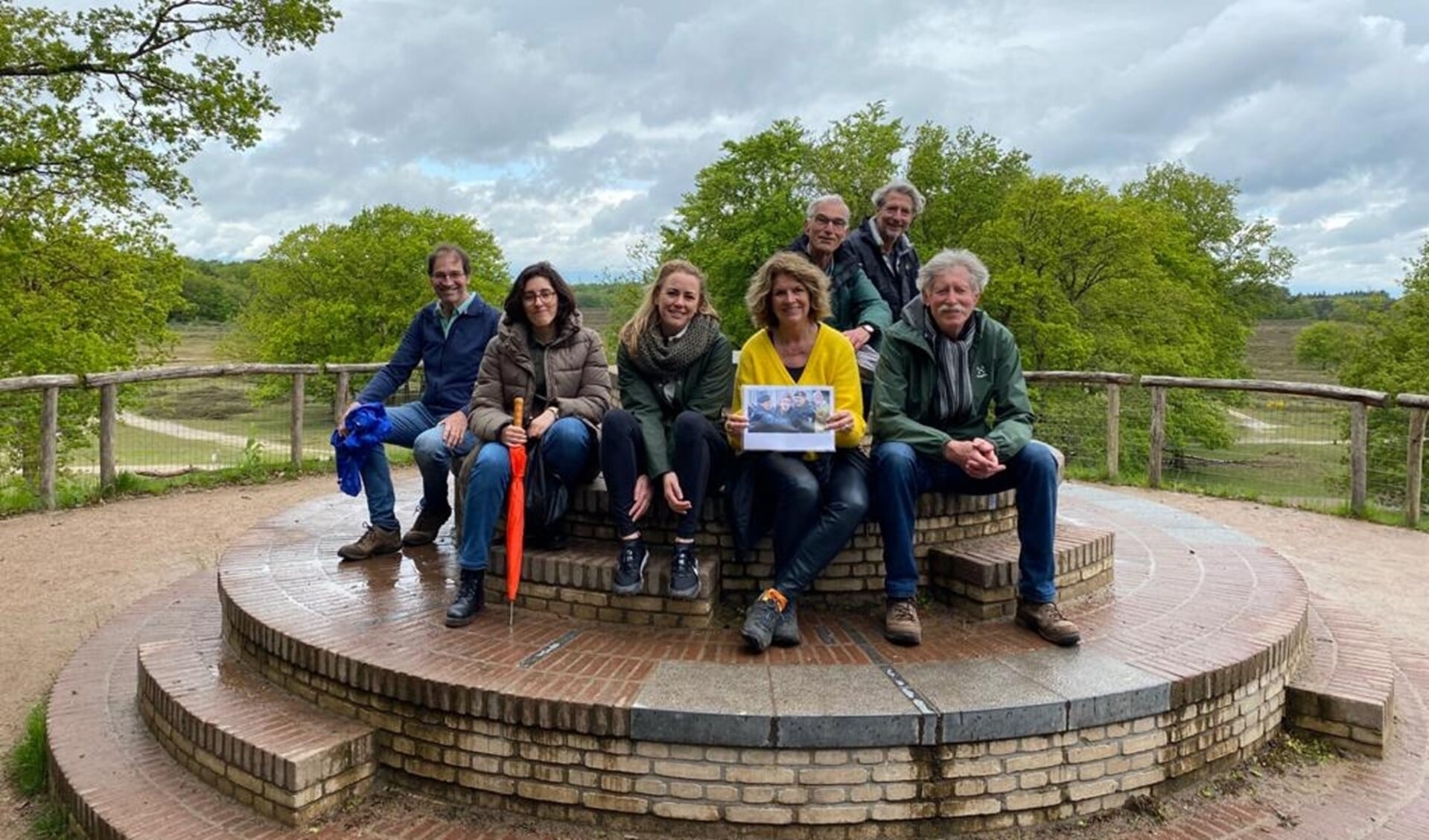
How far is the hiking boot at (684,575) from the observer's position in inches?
145

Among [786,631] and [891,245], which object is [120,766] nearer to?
[786,631]

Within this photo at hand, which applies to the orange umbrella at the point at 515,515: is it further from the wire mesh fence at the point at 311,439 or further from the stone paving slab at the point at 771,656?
the wire mesh fence at the point at 311,439

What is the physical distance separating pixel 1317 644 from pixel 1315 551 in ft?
11.6

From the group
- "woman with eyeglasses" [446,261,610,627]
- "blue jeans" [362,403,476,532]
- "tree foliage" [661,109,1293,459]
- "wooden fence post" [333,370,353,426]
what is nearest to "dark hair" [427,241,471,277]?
"blue jeans" [362,403,476,532]

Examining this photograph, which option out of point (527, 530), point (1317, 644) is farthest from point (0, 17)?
point (1317, 644)

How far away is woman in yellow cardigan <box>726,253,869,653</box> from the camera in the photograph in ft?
11.9

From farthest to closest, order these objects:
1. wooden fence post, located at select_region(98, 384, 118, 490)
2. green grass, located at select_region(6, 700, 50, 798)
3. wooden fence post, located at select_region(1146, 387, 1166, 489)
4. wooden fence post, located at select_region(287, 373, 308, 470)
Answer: wooden fence post, located at select_region(287, 373, 308, 470)
wooden fence post, located at select_region(1146, 387, 1166, 489)
wooden fence post, located at select_region(98, 384, 118, 490)
green grass, located at select_region(6, 700, 50, 798)

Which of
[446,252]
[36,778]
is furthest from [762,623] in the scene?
[36,778]

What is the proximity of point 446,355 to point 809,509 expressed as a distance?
8.20 ft

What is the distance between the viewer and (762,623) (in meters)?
3.51

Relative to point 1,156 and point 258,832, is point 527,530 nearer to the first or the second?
point 258,832

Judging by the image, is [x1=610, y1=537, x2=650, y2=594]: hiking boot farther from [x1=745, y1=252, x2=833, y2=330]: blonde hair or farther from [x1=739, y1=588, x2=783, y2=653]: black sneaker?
[x1=745, y1=252, x2=833, y2=330]: blonde hair

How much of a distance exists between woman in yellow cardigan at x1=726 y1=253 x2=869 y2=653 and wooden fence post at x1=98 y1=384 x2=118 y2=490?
8.29 m

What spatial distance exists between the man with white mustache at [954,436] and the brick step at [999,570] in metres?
0.12
